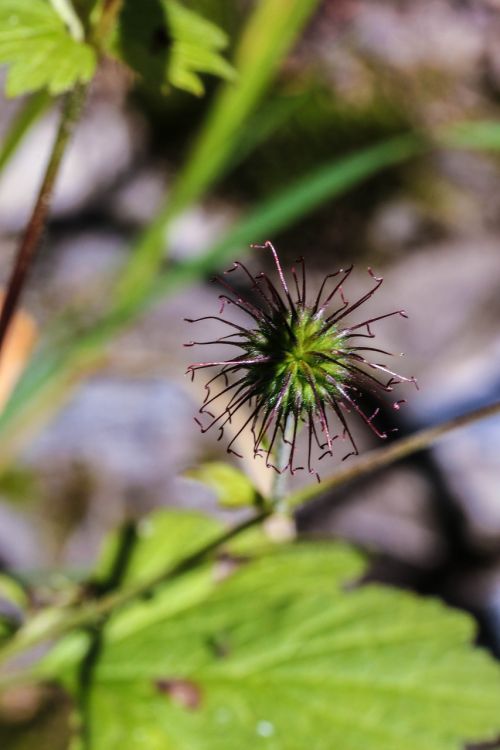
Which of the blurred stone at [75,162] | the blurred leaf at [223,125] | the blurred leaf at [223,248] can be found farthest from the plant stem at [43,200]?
the blurred stone at [75,162]

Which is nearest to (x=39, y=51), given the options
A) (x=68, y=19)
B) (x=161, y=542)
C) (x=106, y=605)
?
(x=68, y=19)

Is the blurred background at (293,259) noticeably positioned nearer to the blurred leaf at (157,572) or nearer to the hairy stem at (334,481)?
the blurred leaf at (157,572)

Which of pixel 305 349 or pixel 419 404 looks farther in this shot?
pixel 419 404

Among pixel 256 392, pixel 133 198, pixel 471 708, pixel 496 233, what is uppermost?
pixel 133 198

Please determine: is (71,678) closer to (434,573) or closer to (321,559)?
(321,559)

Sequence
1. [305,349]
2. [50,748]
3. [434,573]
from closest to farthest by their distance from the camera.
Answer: [305,349]
[50,748]
[434,573]

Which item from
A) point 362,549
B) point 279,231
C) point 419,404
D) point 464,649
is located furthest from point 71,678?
point 279,231
